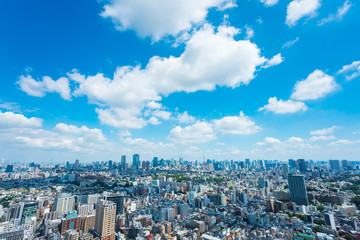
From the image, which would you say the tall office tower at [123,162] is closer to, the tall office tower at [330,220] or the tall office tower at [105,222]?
the tall office tower at [105,222]

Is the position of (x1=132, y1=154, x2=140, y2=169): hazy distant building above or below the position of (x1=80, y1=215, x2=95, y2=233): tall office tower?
above

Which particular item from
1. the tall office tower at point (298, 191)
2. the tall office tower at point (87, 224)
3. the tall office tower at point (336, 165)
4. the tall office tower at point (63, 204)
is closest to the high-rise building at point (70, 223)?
the tall office tower at point (87, 224)

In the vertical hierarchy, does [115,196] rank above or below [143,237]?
above

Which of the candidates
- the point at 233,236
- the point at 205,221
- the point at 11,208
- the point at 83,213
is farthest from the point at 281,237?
the point at 11,208

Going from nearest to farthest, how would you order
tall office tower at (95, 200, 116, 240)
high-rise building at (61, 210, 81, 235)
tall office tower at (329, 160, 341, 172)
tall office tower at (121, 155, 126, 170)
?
1. tall office tower at (95, 200, 116, 240)
2. high-rise building at (61, 210, 81, 235)
3. tall office tower at (329, 160, 341, 172)
4. tall office tower at (121, 155, 126, 170)

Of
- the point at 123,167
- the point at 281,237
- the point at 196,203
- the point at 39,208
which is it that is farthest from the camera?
the point at 123,167

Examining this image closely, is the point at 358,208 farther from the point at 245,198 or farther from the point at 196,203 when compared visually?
the point at 196,203

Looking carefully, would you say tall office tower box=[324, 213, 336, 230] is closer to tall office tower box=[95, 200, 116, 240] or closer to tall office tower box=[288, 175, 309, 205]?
tall office tower box=[288, 175, 309, 205]

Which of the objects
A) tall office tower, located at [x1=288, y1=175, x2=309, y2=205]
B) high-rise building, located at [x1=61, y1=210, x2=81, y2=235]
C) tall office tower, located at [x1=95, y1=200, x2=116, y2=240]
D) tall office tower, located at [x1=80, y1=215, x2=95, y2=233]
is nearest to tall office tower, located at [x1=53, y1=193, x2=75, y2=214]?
high-rise building, located at [x1=61, y1=210, x2=81, y2=235]
